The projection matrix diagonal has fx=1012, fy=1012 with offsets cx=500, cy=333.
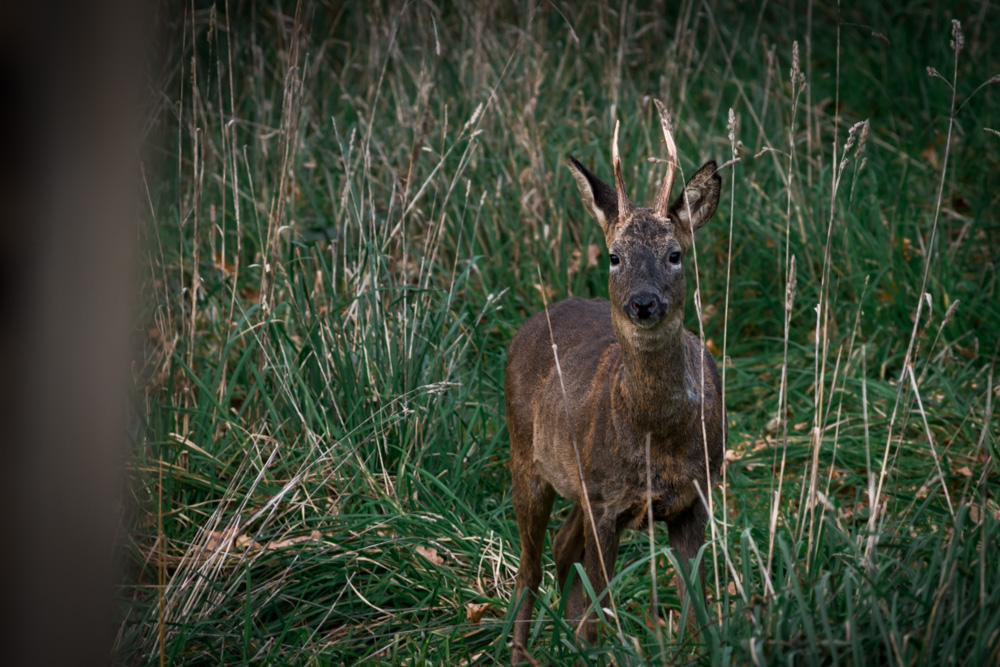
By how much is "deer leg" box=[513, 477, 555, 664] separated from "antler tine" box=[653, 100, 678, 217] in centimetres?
111

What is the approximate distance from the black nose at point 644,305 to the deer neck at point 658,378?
0.10m

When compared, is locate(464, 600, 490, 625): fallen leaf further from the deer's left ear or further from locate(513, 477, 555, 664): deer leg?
Result: the deer's left ear

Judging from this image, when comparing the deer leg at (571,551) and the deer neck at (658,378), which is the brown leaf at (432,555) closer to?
the deer leg at (571,551)

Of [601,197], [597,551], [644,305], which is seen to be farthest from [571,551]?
[601,197]

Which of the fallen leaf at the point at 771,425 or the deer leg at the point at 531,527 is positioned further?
the fallen leaf at the point at 771,425

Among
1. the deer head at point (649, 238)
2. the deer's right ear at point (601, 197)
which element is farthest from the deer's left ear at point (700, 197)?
the deer's right ear at point (601, 197)

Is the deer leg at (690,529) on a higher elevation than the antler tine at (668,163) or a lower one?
lower

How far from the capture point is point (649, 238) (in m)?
3.30

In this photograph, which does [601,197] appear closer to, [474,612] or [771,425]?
[474,612]

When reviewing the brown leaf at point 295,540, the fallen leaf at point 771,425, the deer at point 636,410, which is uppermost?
the deer at point 636,410

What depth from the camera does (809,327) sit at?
18.0 feet

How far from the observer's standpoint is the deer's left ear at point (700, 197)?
11.2ft

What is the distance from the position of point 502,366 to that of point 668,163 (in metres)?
2.00

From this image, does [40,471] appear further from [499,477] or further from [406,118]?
[406,118]
